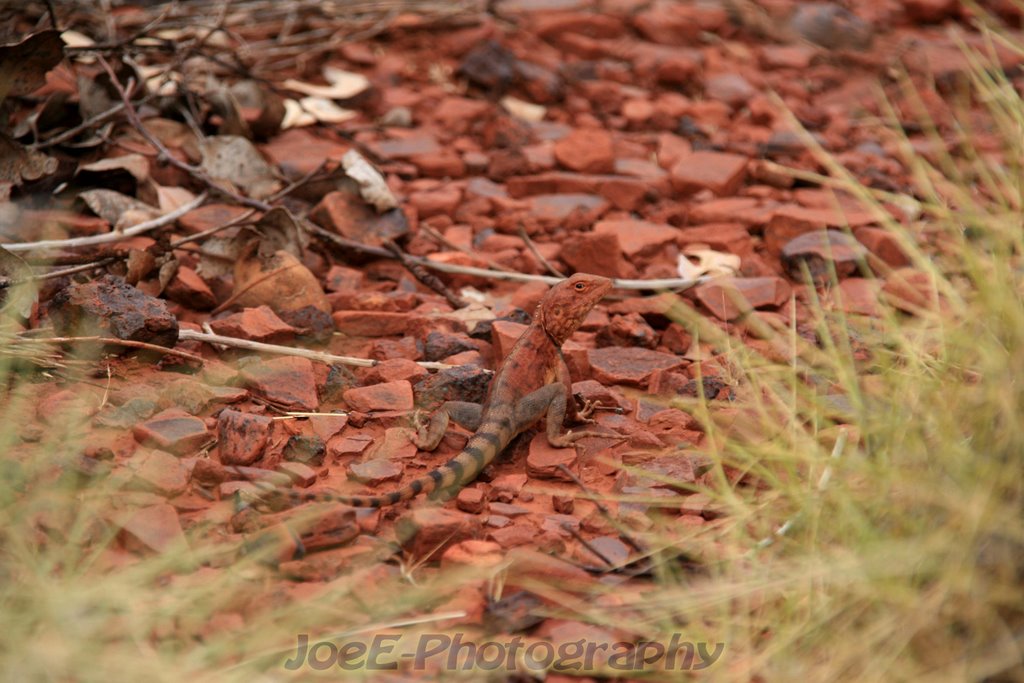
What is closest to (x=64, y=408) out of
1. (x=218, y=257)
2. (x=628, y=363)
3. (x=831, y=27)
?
(x=218, y=257)

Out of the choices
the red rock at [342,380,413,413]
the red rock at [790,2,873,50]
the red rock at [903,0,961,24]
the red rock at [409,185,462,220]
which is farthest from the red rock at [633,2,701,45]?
the red rock at [342,380,413,413]

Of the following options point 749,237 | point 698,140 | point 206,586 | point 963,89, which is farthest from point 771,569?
point 963,89

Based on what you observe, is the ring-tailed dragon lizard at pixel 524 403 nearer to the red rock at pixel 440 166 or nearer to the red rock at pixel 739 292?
the red rock at pixel 739 292

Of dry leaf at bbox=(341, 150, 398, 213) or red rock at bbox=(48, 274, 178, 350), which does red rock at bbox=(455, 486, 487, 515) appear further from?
dry leaf at bbox=(341, 150, 398, 213)

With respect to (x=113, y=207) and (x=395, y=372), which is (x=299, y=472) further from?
(x=113, y=207)

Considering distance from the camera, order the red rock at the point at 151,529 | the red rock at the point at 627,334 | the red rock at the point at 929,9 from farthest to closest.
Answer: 1. the red rock at the point at 929,9
2. the red rock at the point at 627,334
3. the red rock at the point at 151,529

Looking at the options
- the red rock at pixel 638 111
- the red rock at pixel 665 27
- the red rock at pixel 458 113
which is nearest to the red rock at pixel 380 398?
the red rock at pixel 458 113
